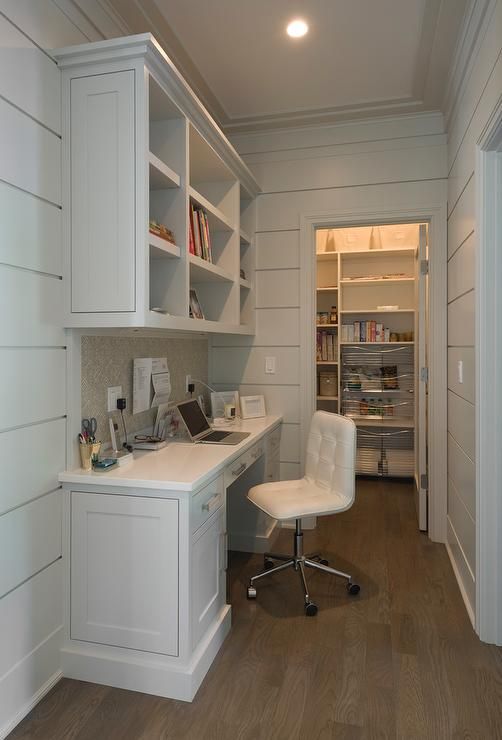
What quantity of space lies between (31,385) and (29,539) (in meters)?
0.56

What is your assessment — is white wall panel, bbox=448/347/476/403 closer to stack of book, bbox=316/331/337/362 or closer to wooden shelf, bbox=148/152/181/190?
wooden shelf, bbox=148/152/181/190

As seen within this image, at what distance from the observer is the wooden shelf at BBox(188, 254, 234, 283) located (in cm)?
243

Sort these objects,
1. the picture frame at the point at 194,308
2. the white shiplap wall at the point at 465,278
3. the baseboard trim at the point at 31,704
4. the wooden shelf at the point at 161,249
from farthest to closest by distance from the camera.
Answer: the picture frame at the point at 194,308 → the white shiplap wall at the point at 465,278 → the wooden shelf at the point at 161,249 → the baseboard trim at the point at 31,704

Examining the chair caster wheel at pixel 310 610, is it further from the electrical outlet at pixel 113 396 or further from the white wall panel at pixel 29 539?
the electrical outlet at pixel 113 396

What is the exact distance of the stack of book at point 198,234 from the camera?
2476 mm

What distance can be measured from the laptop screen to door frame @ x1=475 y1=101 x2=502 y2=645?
140 centimetres

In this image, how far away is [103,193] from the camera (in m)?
Answer: 1.88

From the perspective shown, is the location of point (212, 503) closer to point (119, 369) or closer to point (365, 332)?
point (119, 369)

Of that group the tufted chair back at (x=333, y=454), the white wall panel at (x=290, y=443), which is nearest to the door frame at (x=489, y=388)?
the tufted chair back at (x=333, y=454)

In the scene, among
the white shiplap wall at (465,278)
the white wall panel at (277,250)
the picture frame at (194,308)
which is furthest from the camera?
the white wall panel at (277,250)

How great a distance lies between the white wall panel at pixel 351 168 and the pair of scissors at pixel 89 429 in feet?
7.31

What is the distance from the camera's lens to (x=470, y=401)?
7.81 ft

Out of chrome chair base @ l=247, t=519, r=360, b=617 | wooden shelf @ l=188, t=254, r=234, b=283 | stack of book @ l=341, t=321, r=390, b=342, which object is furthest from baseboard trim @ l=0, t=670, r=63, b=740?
stack of book @ l=341, t=321, r=390, b=342

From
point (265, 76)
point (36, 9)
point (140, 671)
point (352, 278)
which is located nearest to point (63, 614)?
point (140, 671)
